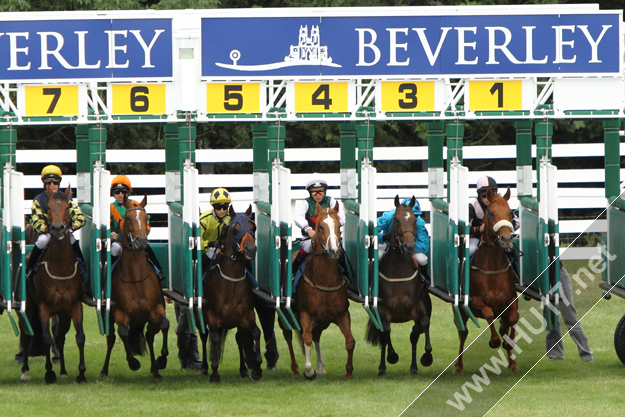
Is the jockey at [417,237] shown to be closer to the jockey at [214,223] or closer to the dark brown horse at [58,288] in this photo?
the jockey at [214,223]

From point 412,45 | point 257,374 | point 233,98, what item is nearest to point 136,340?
point 257,374

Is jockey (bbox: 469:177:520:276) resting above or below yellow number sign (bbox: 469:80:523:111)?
below

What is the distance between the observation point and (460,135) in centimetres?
945

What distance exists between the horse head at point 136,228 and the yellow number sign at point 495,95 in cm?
311

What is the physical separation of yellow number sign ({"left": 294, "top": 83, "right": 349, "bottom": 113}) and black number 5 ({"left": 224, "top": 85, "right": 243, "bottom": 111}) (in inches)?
19.5

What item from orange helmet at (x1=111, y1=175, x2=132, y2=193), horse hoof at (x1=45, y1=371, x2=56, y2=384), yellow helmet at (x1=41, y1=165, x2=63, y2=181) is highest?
yellow helmet at (x1=41, y1=165, x2=63, y2=181)

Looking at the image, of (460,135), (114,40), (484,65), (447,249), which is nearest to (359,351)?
(447,249)

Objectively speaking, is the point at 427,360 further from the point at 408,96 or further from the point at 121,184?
the point at 121,184

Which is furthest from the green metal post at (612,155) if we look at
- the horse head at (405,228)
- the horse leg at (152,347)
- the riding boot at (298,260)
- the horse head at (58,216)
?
the horse head at (58,216)

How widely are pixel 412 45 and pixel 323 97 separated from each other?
93cm

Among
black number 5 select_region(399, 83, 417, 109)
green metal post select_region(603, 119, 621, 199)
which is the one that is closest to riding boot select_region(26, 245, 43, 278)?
black number 5 select_region(399, 83, 417, 109)

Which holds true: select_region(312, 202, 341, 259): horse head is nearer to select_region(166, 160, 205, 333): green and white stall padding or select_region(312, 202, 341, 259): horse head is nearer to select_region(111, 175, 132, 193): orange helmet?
select_region(166, 160, 205, 333): green and white stall padding

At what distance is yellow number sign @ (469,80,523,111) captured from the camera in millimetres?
9195

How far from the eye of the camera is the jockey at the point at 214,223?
926 cm
